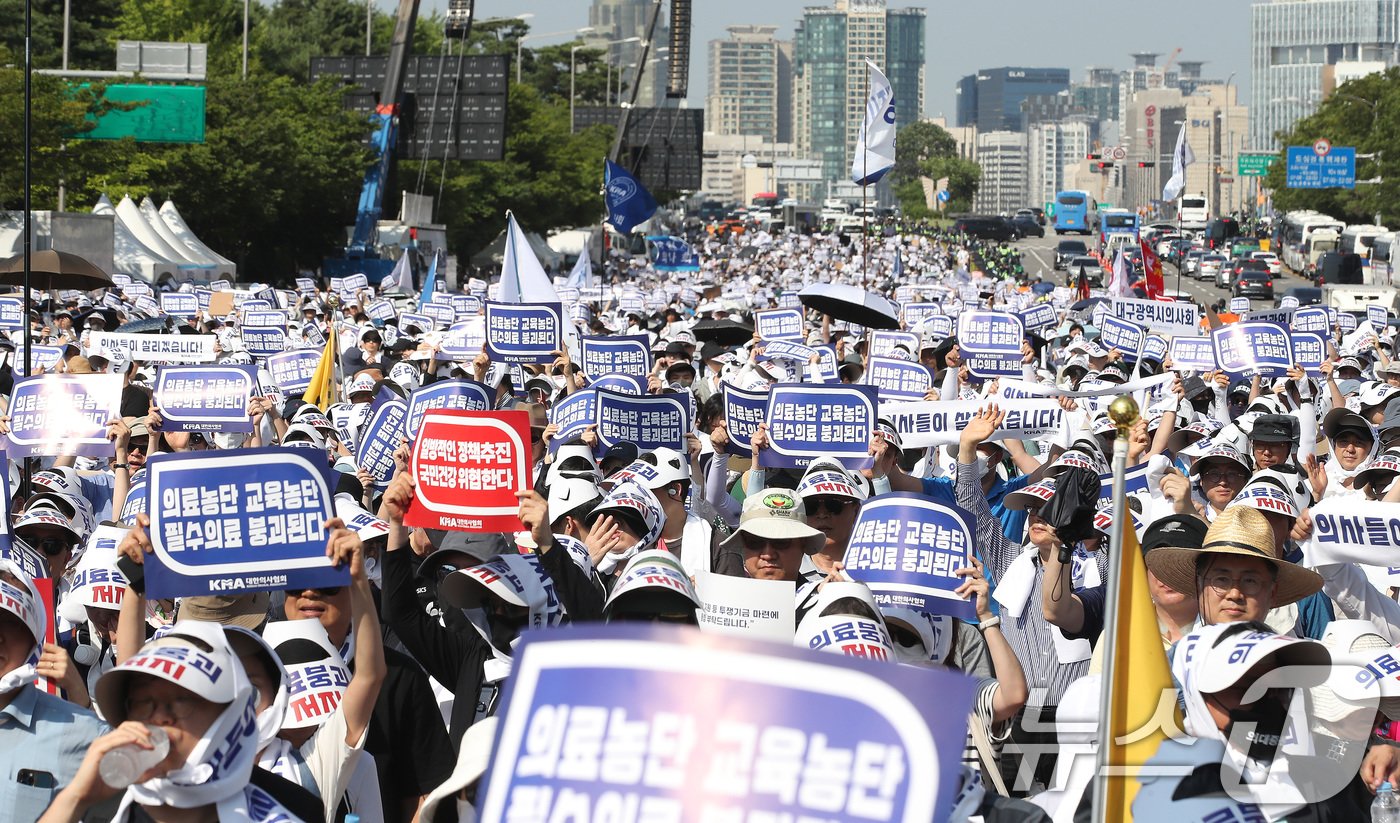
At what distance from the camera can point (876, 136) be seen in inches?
931

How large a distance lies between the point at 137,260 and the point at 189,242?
4780 mm

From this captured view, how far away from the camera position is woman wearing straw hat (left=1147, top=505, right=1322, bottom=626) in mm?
5309

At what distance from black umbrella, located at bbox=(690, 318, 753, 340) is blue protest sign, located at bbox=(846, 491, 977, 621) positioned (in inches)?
481

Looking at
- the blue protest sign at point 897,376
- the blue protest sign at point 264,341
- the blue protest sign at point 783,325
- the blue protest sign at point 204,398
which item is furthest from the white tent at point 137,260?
the blue protest sign at point 204,398

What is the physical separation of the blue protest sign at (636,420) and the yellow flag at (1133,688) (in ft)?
20.4

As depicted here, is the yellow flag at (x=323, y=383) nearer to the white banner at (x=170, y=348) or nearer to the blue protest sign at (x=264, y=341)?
the white banner at (x=170, y=348)

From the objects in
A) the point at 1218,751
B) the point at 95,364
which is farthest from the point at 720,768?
the point at 95,364

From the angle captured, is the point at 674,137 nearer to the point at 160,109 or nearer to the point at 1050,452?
the point at 160,109

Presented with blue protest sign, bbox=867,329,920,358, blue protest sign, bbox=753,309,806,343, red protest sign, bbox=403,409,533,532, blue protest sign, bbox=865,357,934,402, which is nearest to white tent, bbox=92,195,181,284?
blue protest sign, bbox=753,309,806,343

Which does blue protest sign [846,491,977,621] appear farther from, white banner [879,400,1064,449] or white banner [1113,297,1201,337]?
white banner [1113,297,1201,337]

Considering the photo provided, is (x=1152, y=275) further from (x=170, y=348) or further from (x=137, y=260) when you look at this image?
(x=137, y=260)

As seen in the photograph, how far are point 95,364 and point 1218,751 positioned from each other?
11601 millimetres

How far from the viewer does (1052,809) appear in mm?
4473

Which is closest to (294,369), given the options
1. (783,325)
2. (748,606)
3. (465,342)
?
(465,342)
